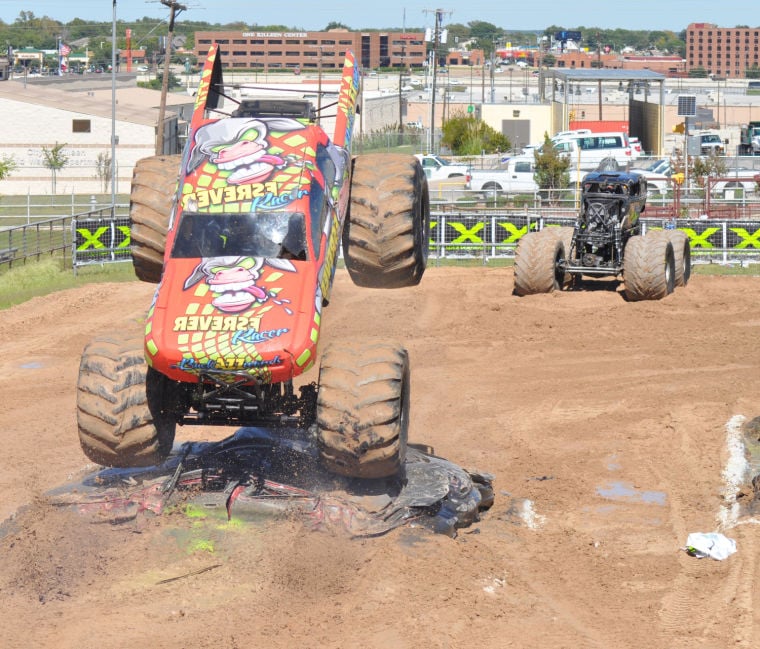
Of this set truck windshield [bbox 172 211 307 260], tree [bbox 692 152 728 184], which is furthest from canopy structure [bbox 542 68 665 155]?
truck windshield [bbox 172 211 307 260]

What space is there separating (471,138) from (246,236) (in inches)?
2195

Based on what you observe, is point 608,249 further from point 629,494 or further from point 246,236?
point 246,236

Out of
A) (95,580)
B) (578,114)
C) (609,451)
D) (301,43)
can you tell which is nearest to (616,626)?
(95,580)

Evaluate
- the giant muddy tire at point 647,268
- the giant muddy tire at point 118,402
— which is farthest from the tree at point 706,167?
the giant muddy tire at point 118,402

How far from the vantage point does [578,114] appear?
83.9 meters

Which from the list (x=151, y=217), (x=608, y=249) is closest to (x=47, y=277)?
(x=608, y=249)

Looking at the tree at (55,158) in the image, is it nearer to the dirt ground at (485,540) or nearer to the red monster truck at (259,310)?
the dirt ground at (485,540)

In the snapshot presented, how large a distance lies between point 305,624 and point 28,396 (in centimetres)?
937

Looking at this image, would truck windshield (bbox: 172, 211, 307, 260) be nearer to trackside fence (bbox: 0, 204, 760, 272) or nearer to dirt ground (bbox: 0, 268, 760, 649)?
dirt ground (bbox: 0, 268, 760, 649)

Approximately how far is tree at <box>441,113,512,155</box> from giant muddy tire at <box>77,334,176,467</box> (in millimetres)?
54521

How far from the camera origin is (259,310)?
32.6 ft

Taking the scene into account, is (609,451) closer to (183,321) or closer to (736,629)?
(736,629)

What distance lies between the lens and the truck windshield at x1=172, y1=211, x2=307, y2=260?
10.6 m

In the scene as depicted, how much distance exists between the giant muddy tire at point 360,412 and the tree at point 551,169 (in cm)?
3289
